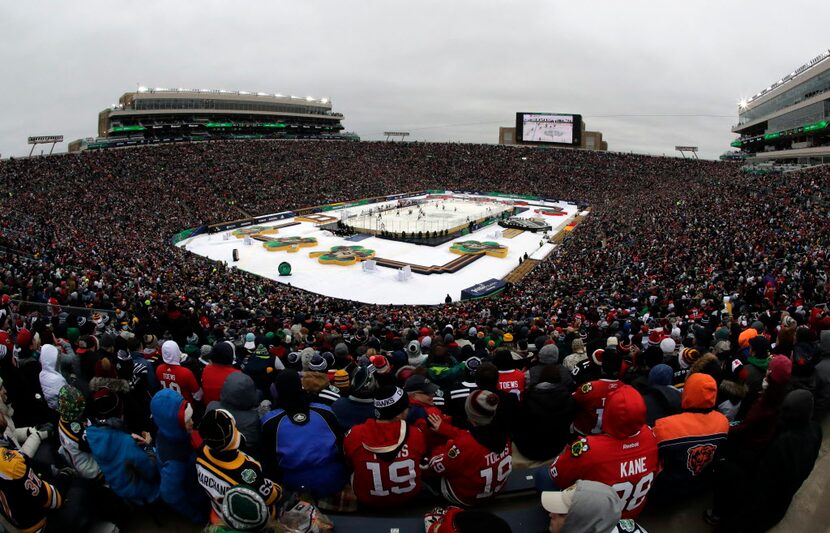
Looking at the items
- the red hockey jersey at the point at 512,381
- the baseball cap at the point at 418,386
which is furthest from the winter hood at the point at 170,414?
the red hockey jersey at the point at 512,381

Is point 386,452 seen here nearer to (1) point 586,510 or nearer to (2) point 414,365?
(1) point 586,510

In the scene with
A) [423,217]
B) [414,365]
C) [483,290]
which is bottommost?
[483,290]

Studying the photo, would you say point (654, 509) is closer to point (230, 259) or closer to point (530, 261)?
point (530, 261)

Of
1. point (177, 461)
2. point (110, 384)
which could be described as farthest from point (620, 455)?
point (110, 384)

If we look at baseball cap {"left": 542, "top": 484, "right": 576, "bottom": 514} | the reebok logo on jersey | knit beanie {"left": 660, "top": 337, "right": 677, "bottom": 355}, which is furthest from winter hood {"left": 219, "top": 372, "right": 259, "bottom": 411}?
knit beanie {"left": 660, "top": 337, "right": 677, "bottom": 355}

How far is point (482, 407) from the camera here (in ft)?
11.7

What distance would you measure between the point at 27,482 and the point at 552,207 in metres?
59.7

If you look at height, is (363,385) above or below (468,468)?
above

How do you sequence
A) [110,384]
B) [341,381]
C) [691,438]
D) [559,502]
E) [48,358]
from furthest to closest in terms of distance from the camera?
[341,381], [48,358], [110,384], [691,438], [559,502]

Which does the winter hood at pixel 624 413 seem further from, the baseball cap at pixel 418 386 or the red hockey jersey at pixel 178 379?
the red hockey jersey at pixel 178 379

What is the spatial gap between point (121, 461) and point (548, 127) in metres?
87.3

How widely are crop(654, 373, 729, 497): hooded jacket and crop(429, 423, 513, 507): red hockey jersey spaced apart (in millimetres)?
1327

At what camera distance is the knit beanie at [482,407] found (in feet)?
11.6

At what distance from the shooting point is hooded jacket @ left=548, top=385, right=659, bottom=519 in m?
3.37
